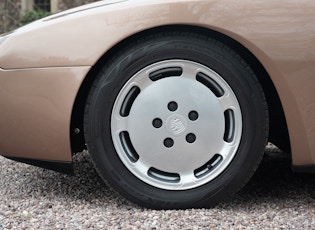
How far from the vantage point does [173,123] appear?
2652mm

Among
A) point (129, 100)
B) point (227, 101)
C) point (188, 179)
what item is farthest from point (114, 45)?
point (188, 179)

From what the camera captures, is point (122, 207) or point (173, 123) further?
point (122, 207)

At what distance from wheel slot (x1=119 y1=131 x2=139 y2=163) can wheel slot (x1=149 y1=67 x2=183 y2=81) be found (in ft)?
1.04

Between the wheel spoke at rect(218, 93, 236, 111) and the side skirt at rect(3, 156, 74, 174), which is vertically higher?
the wheel spoke at rect(218, 93, 236, 111)

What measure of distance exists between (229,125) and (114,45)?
69cm

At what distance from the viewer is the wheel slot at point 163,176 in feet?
8.90

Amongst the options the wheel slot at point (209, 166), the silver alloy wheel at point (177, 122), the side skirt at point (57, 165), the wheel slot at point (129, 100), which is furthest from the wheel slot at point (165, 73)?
the side skirt at point (57, 165)

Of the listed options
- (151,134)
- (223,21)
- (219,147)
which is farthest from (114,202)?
(223,21)

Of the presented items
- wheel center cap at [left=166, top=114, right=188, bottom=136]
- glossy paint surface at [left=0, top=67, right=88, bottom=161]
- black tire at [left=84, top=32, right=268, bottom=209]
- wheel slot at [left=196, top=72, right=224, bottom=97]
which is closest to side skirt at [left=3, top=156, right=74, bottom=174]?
glossy paint surface at [left=0, top=67, right=88, bottom=161]

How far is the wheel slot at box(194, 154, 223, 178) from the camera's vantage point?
2.69m

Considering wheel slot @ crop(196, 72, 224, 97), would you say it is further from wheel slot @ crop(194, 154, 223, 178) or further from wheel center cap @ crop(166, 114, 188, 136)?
wheel slot @ crop(194, 154, 223, 178)

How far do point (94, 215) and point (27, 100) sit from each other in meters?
0.66

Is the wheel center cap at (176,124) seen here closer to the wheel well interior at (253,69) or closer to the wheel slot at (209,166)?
the wheel slot at (209,166)

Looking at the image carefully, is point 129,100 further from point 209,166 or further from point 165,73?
point 209,166
